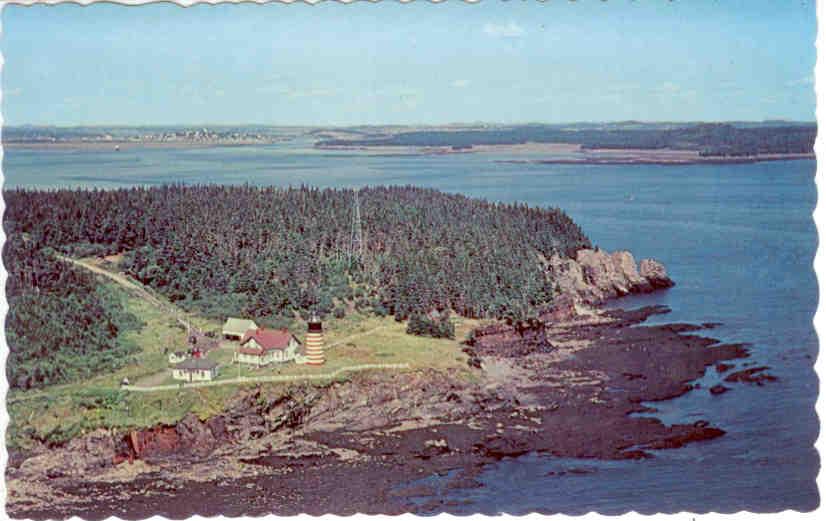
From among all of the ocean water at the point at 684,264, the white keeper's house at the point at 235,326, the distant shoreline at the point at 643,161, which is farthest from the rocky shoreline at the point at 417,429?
the distant shoreline at the point at 643,161

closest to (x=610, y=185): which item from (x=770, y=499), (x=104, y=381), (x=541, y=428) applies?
(x=541, y=428)

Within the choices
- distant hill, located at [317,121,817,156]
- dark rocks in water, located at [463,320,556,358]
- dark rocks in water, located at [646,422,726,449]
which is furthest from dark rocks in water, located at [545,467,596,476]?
distant hill, located at [317,121,817,156]

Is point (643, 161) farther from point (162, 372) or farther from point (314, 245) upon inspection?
point (162, 372)

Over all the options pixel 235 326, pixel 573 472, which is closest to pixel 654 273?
pixel 573 472

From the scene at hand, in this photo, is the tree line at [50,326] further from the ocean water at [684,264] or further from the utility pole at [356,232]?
the utility pole at [356,232]

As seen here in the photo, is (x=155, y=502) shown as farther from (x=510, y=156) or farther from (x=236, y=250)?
(x=510, y=156)

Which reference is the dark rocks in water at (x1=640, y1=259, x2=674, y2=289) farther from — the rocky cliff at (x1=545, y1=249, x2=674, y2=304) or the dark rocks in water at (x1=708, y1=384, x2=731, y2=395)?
the dark rocks in water at (x1=708, y1=384, x2=731, y2=395)
